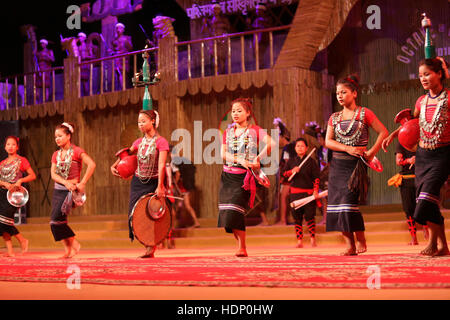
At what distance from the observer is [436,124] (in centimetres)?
474

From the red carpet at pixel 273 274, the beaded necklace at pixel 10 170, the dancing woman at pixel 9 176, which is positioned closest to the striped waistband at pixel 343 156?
the red carpet at pixel 273 274

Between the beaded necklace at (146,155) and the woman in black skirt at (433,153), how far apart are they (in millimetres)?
2695

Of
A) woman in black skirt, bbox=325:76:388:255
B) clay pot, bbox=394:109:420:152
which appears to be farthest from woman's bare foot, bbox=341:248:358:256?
clay pot, bbox=394:109:420:152

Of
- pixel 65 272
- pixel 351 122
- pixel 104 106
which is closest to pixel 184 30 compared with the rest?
pixel 104 106

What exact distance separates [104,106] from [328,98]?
439 cm

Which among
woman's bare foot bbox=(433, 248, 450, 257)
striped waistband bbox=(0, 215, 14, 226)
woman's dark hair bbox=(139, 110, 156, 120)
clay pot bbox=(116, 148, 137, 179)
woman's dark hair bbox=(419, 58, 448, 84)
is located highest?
woman's dark hair bbox=(419, 58, 448, 84)

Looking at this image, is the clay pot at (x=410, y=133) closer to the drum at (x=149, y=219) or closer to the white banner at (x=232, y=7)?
the drum at (x=149, y=219)

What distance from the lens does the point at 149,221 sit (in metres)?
6.47

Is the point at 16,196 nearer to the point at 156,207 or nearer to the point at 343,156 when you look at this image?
the point at 156,207

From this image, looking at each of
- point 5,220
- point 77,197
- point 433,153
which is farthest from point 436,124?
point 5,220

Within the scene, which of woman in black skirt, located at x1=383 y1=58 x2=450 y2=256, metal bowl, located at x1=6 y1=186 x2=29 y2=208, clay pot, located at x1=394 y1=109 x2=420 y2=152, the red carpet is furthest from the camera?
metal bowl, located at x1=6 y1=186 x2=29 y2=208

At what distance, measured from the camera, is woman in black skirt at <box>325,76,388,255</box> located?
5367mm

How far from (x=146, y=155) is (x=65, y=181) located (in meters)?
0.98

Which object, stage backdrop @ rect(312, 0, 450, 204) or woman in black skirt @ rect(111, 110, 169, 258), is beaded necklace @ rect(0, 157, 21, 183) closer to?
woman in black skirt @ rect(111, 110, 169, 258)
